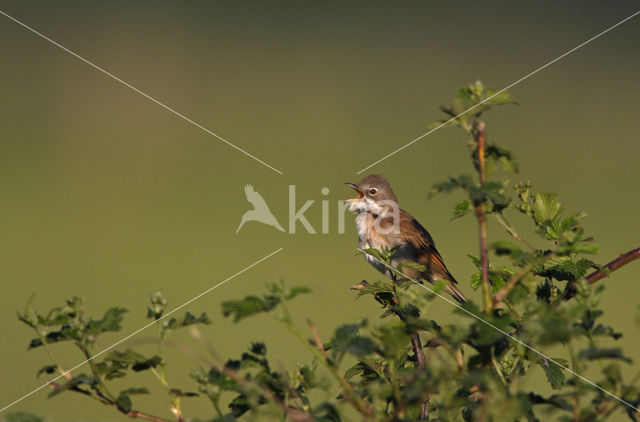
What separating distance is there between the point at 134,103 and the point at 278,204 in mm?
7019

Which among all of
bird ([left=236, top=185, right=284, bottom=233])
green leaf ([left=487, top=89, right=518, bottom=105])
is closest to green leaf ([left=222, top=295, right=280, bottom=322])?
green leaf ([left=487, top=89, right=518, bottom=105])

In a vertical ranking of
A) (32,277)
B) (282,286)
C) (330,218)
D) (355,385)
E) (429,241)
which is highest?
(32,277)

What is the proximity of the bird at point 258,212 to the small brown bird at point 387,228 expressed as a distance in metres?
6.66

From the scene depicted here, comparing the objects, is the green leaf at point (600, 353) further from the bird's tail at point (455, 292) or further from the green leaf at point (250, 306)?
the bird's tail at point (455, 292)

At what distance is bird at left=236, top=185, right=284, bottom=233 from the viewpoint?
13.4m

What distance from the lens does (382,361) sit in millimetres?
1802

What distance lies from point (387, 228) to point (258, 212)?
27.7 ft

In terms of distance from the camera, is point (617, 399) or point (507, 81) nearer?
point (617, 399)

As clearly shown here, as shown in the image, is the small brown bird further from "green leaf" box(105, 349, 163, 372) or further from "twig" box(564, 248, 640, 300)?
"green leaf" box(105, 349, 163, 372)

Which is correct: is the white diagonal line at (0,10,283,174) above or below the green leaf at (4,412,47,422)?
above

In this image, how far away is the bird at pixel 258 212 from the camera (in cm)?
1338

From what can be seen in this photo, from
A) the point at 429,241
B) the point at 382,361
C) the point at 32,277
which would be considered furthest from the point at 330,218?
the point at 382,361

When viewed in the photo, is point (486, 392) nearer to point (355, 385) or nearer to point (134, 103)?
point (355, 385)
